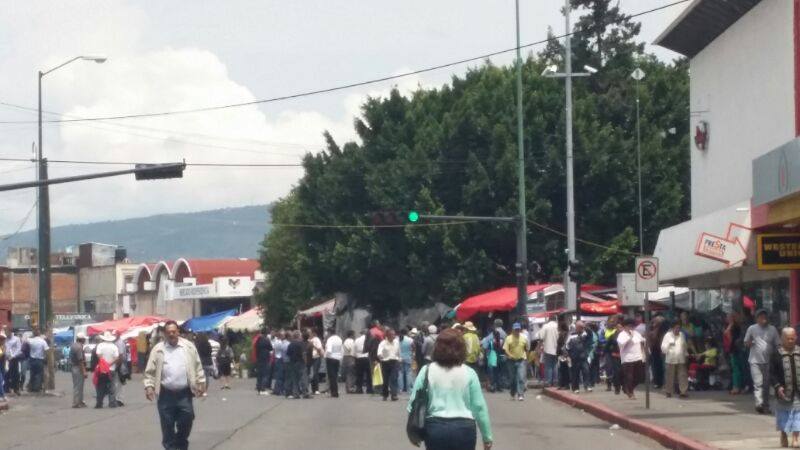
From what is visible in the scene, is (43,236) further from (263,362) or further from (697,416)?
(697,416)

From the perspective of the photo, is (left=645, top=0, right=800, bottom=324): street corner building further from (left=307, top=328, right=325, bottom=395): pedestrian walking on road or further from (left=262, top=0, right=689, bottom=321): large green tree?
(left=262, top=0, right=689, bottom=321): large green tree

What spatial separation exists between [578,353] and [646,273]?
25.9 feet

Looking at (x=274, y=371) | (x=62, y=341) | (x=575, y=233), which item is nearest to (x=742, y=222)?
(x=274, y=371)

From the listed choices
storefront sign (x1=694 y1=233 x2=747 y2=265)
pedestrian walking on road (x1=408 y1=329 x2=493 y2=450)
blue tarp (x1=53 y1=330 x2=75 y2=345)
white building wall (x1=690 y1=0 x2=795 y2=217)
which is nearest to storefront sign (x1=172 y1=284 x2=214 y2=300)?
blue tarp (x1=53 y1=330 x2=75 y2=345)

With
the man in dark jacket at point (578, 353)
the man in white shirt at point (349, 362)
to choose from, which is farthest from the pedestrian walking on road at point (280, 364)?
the man in dark jacket at point (578, 353)

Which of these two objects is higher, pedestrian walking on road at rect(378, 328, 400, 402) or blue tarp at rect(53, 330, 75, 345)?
pedestrian walking on road at rect(378, 328, 400, 402)

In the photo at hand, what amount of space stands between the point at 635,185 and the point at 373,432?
2946 centimetres

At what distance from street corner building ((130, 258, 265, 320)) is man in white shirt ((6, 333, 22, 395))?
→ 43.1 metres

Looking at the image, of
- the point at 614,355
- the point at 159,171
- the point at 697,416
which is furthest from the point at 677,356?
the point at 159,171

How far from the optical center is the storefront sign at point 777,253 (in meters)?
25.0

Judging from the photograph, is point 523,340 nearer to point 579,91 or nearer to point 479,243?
point 479,243

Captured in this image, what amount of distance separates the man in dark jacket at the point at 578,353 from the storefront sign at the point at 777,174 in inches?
329

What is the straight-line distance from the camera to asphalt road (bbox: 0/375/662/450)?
821 inches

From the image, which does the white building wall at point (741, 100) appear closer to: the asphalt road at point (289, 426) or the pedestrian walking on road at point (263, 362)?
the asphalt road at point (289, 426)
